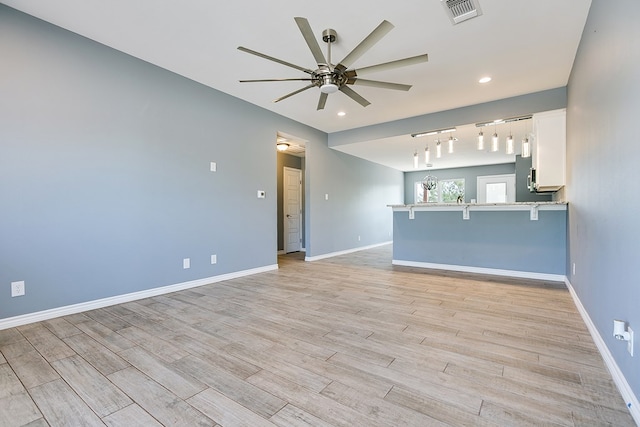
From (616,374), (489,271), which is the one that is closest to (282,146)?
(489,271)

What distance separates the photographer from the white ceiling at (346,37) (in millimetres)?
2441

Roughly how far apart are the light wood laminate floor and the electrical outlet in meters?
0.31

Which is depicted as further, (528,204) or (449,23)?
(528,204)

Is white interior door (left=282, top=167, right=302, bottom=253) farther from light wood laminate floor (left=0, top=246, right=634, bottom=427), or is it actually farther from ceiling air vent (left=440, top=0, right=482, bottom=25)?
ceiling air vent (left=440, top=0, right=482, bottom=25)

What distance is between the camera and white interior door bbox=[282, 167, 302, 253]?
7.14 m

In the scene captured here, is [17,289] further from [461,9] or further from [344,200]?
[344,200]

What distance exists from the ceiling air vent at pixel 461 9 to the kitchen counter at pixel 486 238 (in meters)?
2.87

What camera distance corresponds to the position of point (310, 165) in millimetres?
5863

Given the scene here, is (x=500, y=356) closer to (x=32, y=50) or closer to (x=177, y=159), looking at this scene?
(x=177, y=159)

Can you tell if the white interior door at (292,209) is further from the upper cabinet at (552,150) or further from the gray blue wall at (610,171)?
the gray blue wall at (610,171)

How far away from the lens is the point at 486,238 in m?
4.60

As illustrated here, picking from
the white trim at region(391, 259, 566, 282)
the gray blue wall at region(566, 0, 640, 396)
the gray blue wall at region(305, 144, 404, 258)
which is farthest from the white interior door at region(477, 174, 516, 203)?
the gray blue wall at region(566, 0, 640, 396)

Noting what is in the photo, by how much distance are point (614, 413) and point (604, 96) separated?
1.90m

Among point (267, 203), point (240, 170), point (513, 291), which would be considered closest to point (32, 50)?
point (240, 170)
